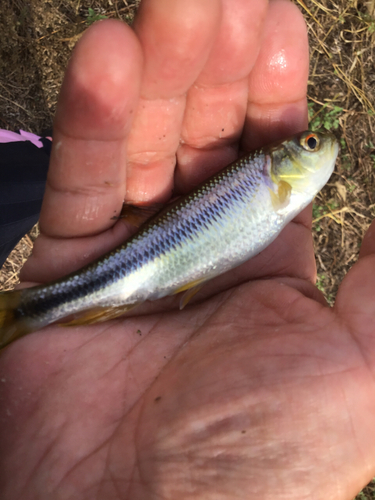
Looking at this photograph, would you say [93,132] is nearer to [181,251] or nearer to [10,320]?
[181,251]

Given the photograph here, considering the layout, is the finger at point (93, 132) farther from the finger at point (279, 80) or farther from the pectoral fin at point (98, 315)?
the finger at point (279, 80)

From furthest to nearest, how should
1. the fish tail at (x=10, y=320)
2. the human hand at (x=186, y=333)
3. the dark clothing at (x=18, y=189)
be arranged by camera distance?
1. the dark clothing at (x=18, y=189)
2. the fish tail at (x=10, y=320)
3. the human hand at (x=186, y=333)

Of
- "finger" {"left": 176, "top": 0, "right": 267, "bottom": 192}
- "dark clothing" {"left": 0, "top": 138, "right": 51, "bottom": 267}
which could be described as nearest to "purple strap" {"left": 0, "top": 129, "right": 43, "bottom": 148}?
"dark clothing" {"left": 0, "top": 138, "right": 51, "bottom": 267}

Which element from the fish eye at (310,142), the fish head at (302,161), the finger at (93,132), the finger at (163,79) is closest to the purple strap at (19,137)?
the finger at (93,132)

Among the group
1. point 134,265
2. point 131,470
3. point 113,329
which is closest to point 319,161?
point 134,265

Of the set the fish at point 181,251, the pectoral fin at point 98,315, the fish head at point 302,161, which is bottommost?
the pectoral fin at point 98,315

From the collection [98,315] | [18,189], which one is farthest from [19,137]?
[98,315]
